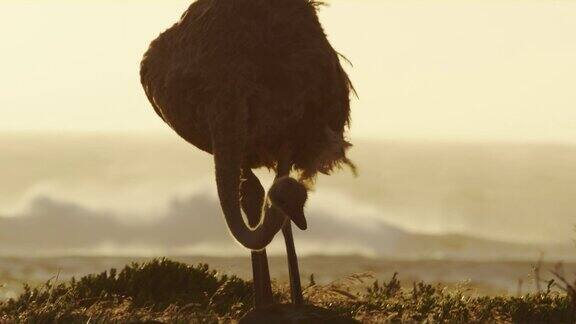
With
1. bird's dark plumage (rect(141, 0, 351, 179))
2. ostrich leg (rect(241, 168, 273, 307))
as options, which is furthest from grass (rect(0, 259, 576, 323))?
bird's dark plumage (rect(141, 0, 351, 179))

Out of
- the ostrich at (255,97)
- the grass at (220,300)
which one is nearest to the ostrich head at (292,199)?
the ostrich at (255,97)

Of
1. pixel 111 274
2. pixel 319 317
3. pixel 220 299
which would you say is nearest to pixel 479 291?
pixel 220 299

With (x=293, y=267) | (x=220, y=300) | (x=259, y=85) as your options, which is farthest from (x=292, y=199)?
(x=220, y=300)

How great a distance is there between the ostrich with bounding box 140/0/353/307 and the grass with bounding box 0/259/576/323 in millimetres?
1195

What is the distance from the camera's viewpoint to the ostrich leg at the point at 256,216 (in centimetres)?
1188

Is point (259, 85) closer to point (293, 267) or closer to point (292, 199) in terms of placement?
point (292, 199)

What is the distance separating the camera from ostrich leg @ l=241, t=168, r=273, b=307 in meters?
11.9

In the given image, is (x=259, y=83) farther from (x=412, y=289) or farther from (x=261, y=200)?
(x=412, y=289)

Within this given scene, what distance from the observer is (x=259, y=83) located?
11.0 meters

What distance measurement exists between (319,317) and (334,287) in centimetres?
389

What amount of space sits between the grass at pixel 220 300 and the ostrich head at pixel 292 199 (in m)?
2.12

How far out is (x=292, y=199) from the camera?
30.7 ft

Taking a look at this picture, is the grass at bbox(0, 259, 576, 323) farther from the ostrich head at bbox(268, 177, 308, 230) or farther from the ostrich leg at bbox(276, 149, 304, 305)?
the ostrich head at bbox(268, 177, 308, 230)

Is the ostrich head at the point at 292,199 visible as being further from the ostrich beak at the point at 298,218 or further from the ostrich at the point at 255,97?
the ostrich at the point at 255,97
